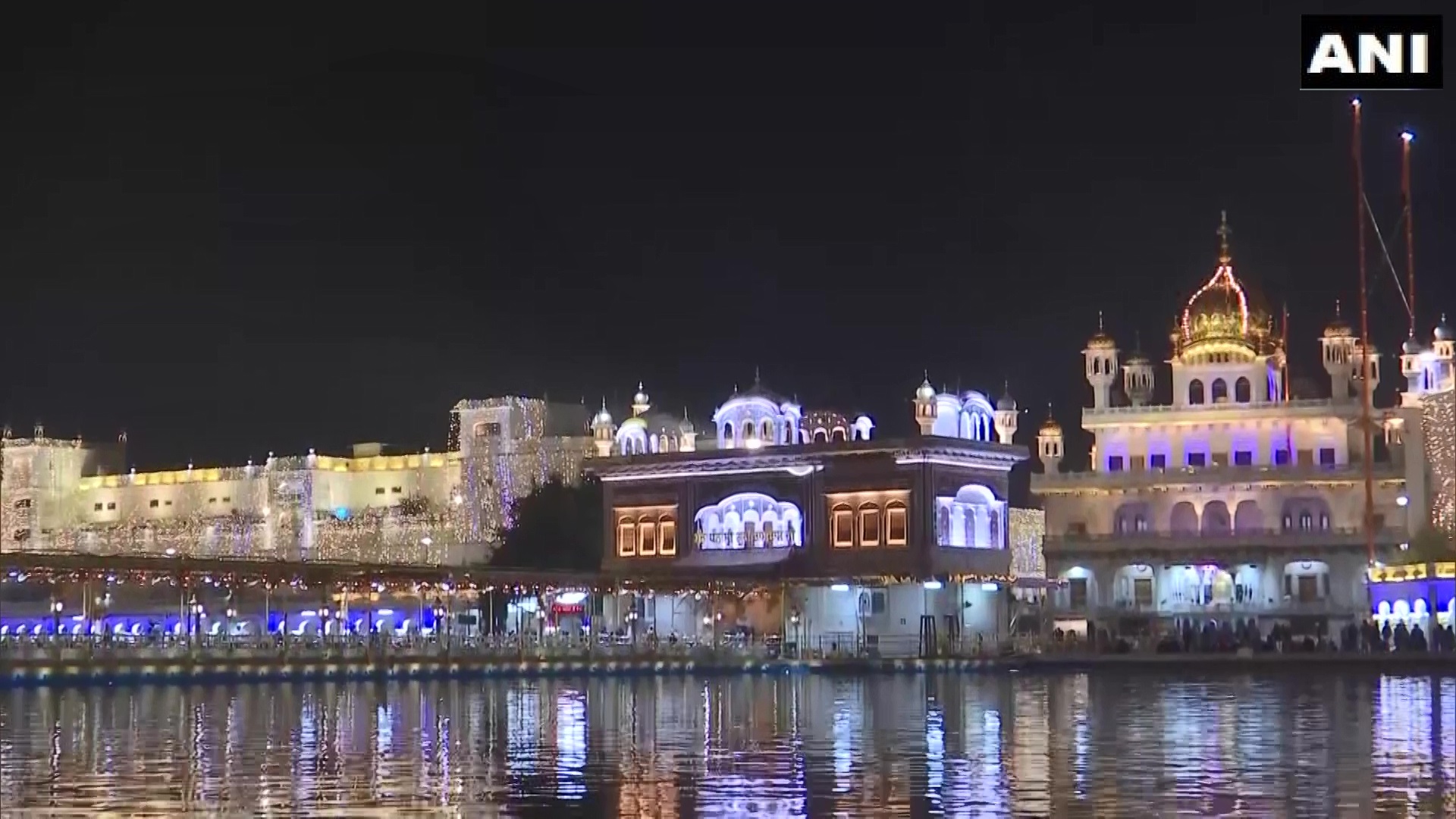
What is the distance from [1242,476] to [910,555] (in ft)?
54.8

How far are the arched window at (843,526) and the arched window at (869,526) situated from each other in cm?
31

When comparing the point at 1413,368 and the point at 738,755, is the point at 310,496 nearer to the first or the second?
the point at 1413,368

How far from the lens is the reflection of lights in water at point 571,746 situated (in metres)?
22.0

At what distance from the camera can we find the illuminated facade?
98.3 metres

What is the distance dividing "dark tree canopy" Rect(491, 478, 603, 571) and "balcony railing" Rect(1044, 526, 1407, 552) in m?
17.2

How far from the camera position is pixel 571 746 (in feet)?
90.9

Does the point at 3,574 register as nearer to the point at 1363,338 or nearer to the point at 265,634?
the point at 265,634

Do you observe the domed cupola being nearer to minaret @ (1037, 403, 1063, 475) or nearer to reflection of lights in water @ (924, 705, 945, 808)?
minaret @ (1037, 403, 1063, 475)

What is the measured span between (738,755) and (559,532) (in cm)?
6084

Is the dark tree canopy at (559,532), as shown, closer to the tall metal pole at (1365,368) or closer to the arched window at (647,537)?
the arched window at (647,537)

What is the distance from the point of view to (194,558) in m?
53.7

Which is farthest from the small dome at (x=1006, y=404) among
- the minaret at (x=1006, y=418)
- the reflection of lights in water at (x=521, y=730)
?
the reflection of lights in water at (x=521, y=730)

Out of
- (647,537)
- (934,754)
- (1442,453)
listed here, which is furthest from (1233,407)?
(934,754)

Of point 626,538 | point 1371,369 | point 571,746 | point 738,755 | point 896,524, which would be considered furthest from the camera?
point 1371,369
